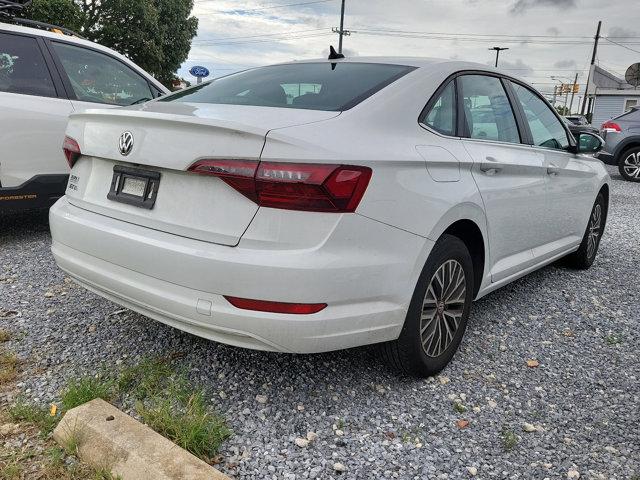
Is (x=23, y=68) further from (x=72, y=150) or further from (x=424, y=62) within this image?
(x=424, y=62)

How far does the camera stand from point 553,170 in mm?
3951

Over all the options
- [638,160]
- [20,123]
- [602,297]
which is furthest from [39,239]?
[638,160]

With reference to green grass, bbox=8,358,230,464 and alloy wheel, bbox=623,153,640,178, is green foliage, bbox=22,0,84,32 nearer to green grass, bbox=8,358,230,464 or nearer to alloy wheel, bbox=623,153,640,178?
alloy wheel, bbox=623,153,640,178

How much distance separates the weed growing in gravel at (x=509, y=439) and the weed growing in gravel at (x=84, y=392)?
5.72 feet

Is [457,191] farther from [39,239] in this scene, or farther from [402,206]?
[39,239]

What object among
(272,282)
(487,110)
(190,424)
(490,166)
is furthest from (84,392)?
(487,110)

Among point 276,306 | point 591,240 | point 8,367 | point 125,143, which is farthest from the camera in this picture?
point 591,240

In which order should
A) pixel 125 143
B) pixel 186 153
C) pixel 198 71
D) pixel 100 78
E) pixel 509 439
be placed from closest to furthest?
pixel 186 153 < pixel 509 439 < pixel 125 143 < pixel 100 78 < pixel 198 71

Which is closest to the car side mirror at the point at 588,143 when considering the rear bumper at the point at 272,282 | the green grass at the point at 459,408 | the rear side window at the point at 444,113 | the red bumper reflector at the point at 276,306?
the rear side window at the point at 444,113

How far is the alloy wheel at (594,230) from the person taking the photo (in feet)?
16.6

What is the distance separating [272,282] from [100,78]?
405 cm

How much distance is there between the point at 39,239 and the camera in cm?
517

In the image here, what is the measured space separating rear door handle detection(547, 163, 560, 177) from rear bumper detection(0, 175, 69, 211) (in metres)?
3.89

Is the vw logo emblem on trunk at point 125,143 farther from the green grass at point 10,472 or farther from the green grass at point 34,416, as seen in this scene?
the green grass at point 10,472
